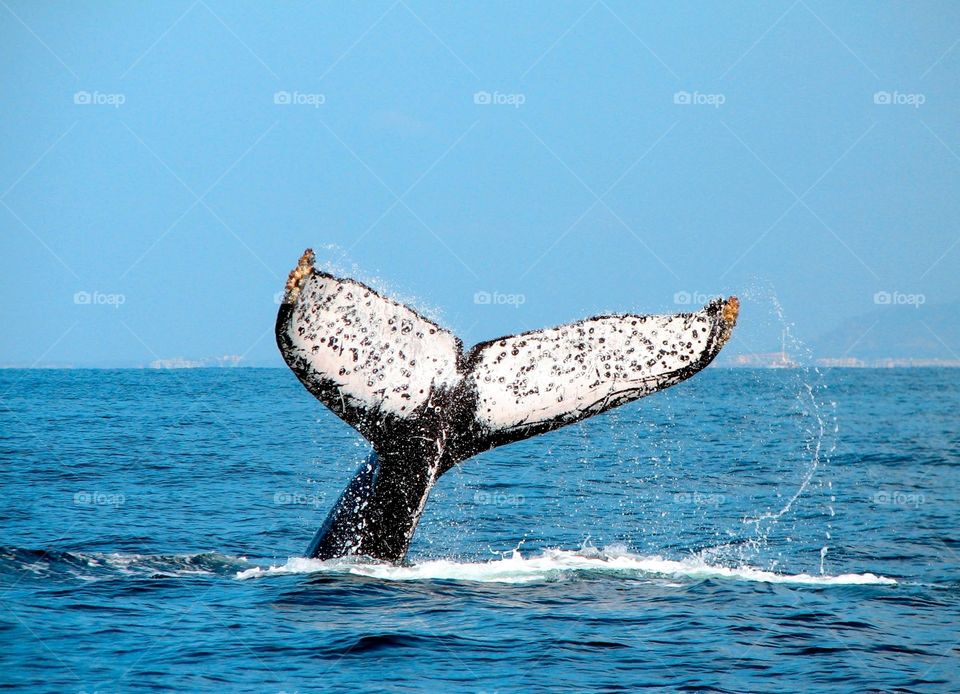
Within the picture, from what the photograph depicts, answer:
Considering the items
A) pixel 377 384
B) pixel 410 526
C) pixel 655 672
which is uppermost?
pixel 377 384

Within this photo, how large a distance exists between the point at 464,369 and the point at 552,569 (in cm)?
365

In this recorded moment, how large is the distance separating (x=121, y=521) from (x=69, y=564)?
4.36 meters

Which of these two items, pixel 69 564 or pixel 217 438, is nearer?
pixel 69 564

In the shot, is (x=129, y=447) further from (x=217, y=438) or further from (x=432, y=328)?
(x=432, y=328)

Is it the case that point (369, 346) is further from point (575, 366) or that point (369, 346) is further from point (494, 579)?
point (494, 579)

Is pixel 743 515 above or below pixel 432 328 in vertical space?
below

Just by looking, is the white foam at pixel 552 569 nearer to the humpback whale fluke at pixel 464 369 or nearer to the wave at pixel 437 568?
the wave at pixel 437 568

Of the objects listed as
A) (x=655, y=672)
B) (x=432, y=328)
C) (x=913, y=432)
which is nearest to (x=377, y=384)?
(x=432, y=328)

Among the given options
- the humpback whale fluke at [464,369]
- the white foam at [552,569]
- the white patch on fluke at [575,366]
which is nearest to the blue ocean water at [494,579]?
the white foam at [552,569]

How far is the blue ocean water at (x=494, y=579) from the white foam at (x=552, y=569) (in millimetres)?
41

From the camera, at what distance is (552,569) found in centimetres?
1069

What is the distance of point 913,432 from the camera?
1405 inches

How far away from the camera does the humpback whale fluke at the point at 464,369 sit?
7301 millimetres

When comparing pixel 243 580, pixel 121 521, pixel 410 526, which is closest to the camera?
pixel 410 526
